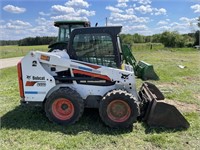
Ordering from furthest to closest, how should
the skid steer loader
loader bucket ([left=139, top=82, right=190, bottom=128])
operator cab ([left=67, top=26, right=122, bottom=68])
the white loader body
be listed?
operator cab ([left=67, top=26, right=122, bottom=68])
the white loader body
the skid steer loader
loader bucket ([left=139, top=82, right=190, bottom=128])

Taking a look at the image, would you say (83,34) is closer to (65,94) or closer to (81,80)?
(81,80)

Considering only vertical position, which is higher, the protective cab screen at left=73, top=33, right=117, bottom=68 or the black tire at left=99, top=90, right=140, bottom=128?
the protective cab screen at left=73, top=33, right=117, bottom=68

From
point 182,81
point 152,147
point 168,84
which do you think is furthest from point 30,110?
point 182,81

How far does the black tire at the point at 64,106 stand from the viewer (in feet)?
15.8

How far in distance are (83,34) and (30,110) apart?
7.42ft

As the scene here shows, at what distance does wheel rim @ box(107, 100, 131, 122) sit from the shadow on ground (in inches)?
8.9

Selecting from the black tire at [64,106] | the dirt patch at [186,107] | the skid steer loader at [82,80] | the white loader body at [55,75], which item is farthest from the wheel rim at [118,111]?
the dirt patch at [186,107]

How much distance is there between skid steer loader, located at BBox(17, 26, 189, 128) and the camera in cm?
481

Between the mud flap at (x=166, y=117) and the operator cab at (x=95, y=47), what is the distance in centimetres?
117

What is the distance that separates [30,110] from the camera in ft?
19.1

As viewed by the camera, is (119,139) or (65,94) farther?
(65,94)

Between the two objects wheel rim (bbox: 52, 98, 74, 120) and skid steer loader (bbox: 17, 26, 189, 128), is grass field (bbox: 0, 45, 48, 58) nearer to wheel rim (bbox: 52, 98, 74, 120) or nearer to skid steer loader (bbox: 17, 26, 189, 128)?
skid steer loader (bbox: 17, 26, 189, 128)

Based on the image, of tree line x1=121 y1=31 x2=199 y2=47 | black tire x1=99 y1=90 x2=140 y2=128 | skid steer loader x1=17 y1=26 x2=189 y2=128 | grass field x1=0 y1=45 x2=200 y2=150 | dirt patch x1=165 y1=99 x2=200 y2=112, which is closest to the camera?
grass field x1=0 y1=45 x2=200 y2=150

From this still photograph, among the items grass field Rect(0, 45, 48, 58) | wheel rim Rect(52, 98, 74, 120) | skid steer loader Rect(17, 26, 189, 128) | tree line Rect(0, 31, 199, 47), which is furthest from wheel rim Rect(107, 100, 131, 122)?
tree line Rect(0, 31, 199, 47)
